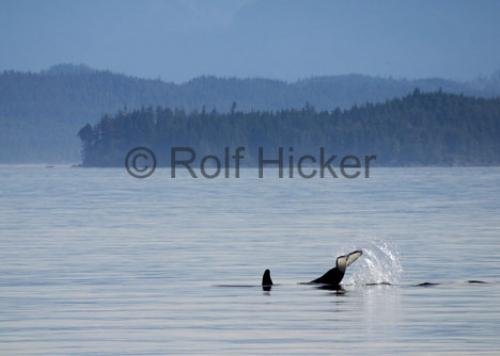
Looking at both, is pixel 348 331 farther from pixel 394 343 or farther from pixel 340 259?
pixel 340 259

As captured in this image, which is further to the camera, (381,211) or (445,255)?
(381,211)

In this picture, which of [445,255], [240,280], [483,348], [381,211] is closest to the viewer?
[483,348]

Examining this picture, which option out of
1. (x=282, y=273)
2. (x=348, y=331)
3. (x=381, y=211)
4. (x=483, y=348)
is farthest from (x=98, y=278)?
(x=381, y=211)

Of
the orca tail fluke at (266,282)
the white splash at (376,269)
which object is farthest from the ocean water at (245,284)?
the orca tail fluke at (266,282)

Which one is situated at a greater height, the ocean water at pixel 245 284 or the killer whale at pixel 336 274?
the killer whale at pixel 336 274

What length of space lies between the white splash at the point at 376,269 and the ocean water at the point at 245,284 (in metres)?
0.09

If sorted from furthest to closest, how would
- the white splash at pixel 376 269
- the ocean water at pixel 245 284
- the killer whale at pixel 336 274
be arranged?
the white splash at pixel 376 269
the killer whale at pixel 336 274
the ocean water at pixel 245 284

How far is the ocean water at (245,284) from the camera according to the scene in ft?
85.5

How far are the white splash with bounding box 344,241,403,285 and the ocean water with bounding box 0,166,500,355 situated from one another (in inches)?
3.4

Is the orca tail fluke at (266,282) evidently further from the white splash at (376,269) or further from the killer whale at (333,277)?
the white splash at (376,269)

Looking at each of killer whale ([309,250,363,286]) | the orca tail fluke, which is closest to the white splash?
killer whale ([309,250,363,286])

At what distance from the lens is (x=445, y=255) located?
145 ft

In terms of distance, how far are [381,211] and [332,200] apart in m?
17.7

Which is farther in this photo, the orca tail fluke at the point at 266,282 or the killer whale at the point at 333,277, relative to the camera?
the orca tail fluke at the point at 266,282
